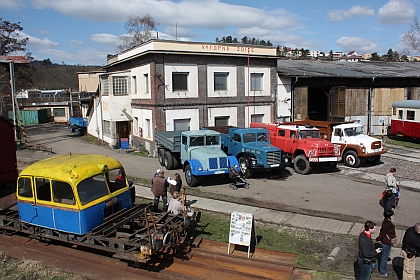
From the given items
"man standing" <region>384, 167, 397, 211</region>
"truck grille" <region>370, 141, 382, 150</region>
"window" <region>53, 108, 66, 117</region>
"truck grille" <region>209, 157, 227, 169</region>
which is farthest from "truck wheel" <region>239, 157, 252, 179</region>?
"window" <region>53, 108, 66, 117</region>

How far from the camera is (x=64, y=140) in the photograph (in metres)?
34.2

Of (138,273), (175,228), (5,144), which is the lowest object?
(138,273)

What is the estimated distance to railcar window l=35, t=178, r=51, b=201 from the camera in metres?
9.34

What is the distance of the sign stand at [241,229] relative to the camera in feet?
31.1

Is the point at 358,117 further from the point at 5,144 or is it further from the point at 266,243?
the point at 5,144

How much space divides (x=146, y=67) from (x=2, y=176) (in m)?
12.5

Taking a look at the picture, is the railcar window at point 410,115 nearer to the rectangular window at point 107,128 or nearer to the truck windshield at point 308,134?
the truck windshield at point 308,134

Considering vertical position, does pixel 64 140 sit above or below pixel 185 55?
below

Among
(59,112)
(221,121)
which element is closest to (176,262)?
(221,121)

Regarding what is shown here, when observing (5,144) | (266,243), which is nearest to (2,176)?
(5,144)

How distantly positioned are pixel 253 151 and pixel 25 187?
10773 millimetres

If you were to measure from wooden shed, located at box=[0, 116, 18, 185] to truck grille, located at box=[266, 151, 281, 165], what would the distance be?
36.5ft

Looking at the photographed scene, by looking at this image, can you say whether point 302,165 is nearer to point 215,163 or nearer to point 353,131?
point 353,131

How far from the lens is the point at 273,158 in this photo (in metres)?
17.5
